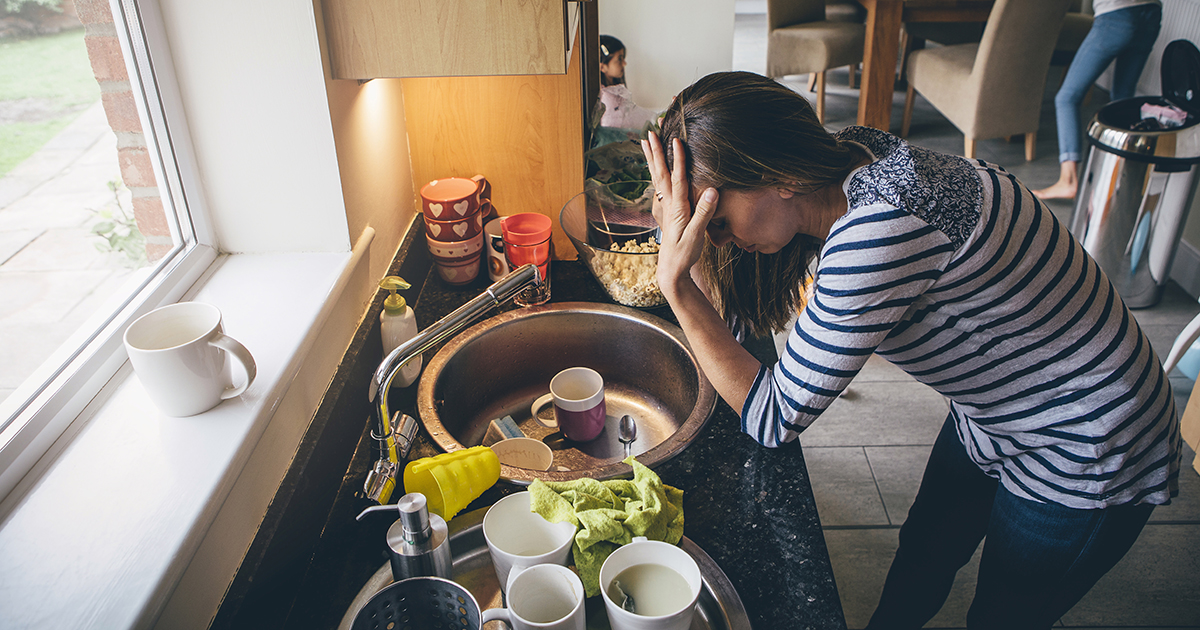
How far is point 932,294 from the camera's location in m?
0.88

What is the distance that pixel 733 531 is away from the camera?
3.10 ft

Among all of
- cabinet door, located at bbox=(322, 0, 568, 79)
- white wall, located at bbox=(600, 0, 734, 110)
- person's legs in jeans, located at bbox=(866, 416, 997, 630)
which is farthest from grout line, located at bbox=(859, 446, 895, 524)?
white wall, located at bbox=(600, 0, 734, 110)

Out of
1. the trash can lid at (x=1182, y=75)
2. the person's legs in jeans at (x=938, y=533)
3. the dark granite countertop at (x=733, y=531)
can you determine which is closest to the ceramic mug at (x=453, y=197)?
the dark granite countertop at (x=733, y=531)

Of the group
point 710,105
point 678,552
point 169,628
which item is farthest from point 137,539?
point 710,105

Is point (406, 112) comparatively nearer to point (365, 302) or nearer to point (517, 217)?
point (517, 217)

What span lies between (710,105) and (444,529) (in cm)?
59

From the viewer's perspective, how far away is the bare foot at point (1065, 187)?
3655 millimetres

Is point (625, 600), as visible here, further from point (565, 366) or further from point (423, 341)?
point (565, 366)

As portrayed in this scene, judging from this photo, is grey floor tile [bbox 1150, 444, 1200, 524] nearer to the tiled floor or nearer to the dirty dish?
the tiled floor

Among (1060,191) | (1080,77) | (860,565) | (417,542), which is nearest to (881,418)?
(860,565)

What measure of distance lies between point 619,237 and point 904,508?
1123mm

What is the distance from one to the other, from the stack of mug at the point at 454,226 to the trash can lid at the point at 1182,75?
2.63m

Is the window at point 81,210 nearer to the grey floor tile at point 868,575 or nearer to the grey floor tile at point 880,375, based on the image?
the grey floor tile at point 868,575

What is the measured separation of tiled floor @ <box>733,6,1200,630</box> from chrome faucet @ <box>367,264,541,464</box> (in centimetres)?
119
